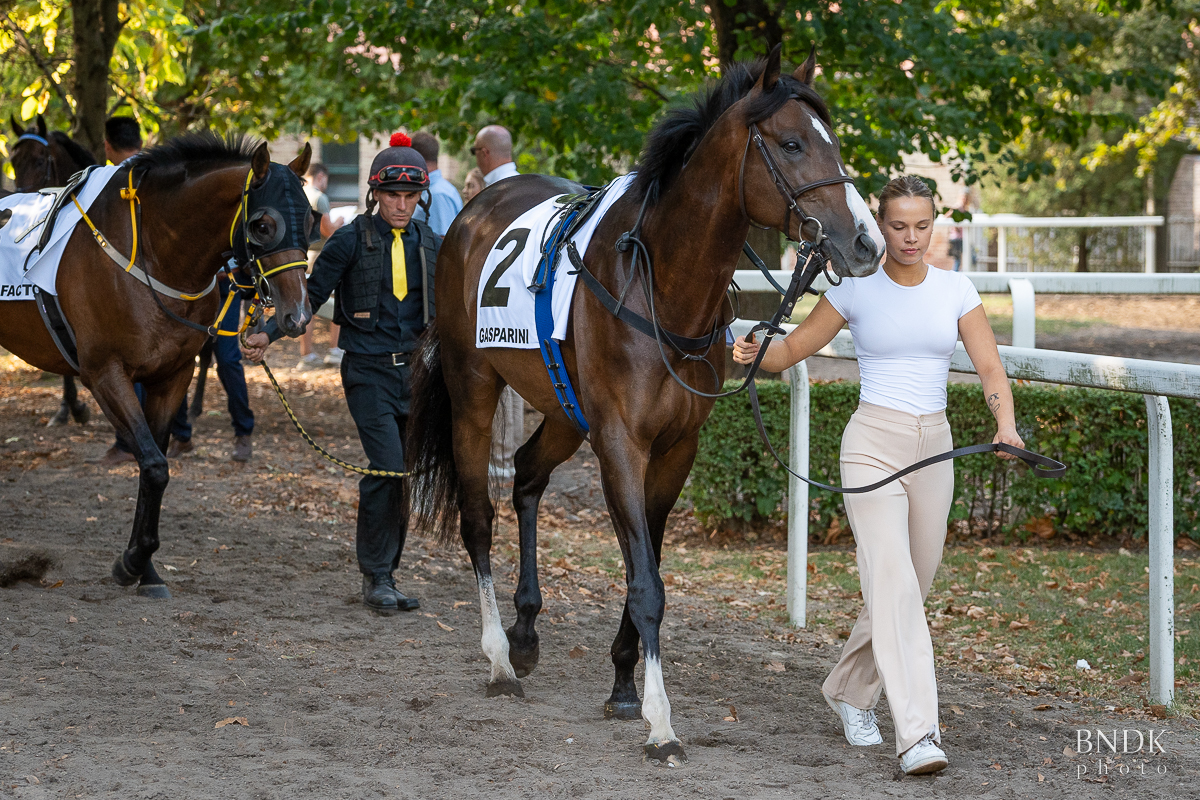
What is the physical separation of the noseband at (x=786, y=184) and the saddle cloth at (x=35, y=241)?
11.4 ft

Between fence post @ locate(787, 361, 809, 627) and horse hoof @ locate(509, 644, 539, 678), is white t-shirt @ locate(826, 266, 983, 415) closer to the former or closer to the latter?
fence post @ locate(787, 361, 809, 627)

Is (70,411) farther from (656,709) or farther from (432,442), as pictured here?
(656,709)

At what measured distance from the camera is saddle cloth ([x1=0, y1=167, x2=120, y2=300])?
5582 mm

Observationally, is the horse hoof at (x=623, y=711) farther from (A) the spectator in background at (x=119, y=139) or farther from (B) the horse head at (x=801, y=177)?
(A) the spectator in background at (x=119, y=139)

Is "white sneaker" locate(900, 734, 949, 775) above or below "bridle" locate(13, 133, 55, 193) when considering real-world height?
below

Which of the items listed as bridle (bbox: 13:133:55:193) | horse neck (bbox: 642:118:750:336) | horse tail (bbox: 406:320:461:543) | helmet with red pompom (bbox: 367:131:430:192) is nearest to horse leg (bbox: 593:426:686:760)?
horse neck (bbox: 642:118:750:336)

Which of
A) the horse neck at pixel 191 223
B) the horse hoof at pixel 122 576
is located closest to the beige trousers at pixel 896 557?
the horse neck at pixel 191 223

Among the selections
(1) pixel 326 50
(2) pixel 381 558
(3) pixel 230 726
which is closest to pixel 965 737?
(3) pixel 230 726

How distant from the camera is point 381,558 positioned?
5539mm

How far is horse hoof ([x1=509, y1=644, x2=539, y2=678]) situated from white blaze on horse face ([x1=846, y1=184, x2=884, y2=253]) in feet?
7.15

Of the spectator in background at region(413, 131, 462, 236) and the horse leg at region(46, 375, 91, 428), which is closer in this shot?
the spectator in background at region(413, 131, 462, 236)

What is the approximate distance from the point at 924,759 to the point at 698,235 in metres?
1.71

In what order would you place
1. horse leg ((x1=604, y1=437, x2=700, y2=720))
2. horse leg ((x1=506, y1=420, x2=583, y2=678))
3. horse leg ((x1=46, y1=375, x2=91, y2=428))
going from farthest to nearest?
horse leg ((x1=46, y1=375, x2=91, y2=428))
horse leg ((x1=506, y1=420, x2=583, y2=678))
horse leg ((x1=604, y1=437, x2=700, y2=720))

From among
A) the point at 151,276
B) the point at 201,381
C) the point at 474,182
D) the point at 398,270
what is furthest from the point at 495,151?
the point at 201,381
